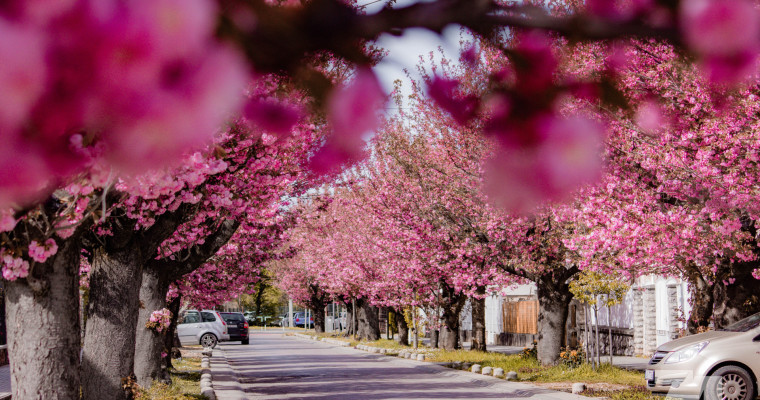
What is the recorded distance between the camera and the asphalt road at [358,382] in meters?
16.2

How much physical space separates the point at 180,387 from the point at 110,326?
660cm

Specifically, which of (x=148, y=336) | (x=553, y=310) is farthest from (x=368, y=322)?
(x=148, y=336)

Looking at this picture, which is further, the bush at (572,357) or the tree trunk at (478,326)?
the tree trunk at (478,326)

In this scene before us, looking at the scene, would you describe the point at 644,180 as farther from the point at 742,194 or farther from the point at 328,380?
the point at 328,380

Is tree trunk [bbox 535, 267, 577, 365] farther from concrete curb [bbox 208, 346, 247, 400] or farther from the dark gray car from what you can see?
the dark gray car

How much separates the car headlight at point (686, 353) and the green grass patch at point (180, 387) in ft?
27.3

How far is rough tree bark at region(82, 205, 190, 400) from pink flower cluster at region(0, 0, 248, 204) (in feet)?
32.8

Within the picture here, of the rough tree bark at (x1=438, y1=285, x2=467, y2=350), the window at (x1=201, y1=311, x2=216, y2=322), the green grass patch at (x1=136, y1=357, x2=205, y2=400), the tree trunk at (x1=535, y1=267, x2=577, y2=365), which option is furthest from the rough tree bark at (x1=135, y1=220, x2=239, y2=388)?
the window at (x1=201, y1=311, x2=216, y2=322)

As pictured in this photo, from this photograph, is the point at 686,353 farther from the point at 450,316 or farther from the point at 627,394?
the point at 450,316

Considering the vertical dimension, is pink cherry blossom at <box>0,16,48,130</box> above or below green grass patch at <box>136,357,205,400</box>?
above

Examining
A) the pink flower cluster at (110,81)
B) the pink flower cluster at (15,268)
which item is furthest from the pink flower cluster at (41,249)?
the pink flower cluster at (110,81)

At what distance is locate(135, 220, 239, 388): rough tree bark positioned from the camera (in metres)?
15.9

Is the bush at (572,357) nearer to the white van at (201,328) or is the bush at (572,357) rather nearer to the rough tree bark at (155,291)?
the rough tree bark at (155,291)

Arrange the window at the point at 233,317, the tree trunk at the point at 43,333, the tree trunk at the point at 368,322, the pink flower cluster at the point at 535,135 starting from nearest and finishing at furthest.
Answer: the pink flower cluster at the point at 535,135 < the tree trunk at the point at 43,333 < the tree trunk at the point at 368,322 < the window at the point at 233,317
